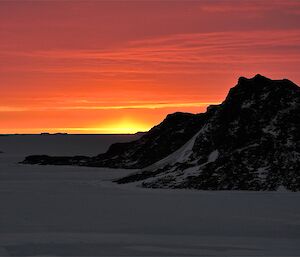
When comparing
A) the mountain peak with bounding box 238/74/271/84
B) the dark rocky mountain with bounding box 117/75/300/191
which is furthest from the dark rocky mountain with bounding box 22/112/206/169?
the dark rocky mountain with bounding box 117/75/300/191

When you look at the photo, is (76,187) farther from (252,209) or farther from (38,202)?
(252,209)

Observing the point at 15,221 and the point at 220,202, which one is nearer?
the point at 15,221

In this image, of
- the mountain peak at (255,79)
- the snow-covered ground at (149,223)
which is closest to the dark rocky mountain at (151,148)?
the mountain peak at (255,79)

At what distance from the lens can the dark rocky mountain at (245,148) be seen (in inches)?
1324

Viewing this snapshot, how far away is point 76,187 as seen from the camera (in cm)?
3516

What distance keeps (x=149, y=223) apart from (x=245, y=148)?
17.2 metres

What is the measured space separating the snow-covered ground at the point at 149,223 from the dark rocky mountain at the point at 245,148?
Result: 2690 millimetres

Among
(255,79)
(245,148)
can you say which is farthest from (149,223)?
(255,79)

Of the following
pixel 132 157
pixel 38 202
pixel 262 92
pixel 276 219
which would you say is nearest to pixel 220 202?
pixel 276 219

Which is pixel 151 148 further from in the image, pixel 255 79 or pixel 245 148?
pixel 245 148

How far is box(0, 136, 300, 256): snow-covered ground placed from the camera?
621 inches

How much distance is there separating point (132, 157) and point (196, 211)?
137ft

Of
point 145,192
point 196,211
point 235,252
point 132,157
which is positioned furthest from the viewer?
point 132,157

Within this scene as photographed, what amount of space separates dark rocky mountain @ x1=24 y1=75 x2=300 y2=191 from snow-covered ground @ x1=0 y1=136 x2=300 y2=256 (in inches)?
106
